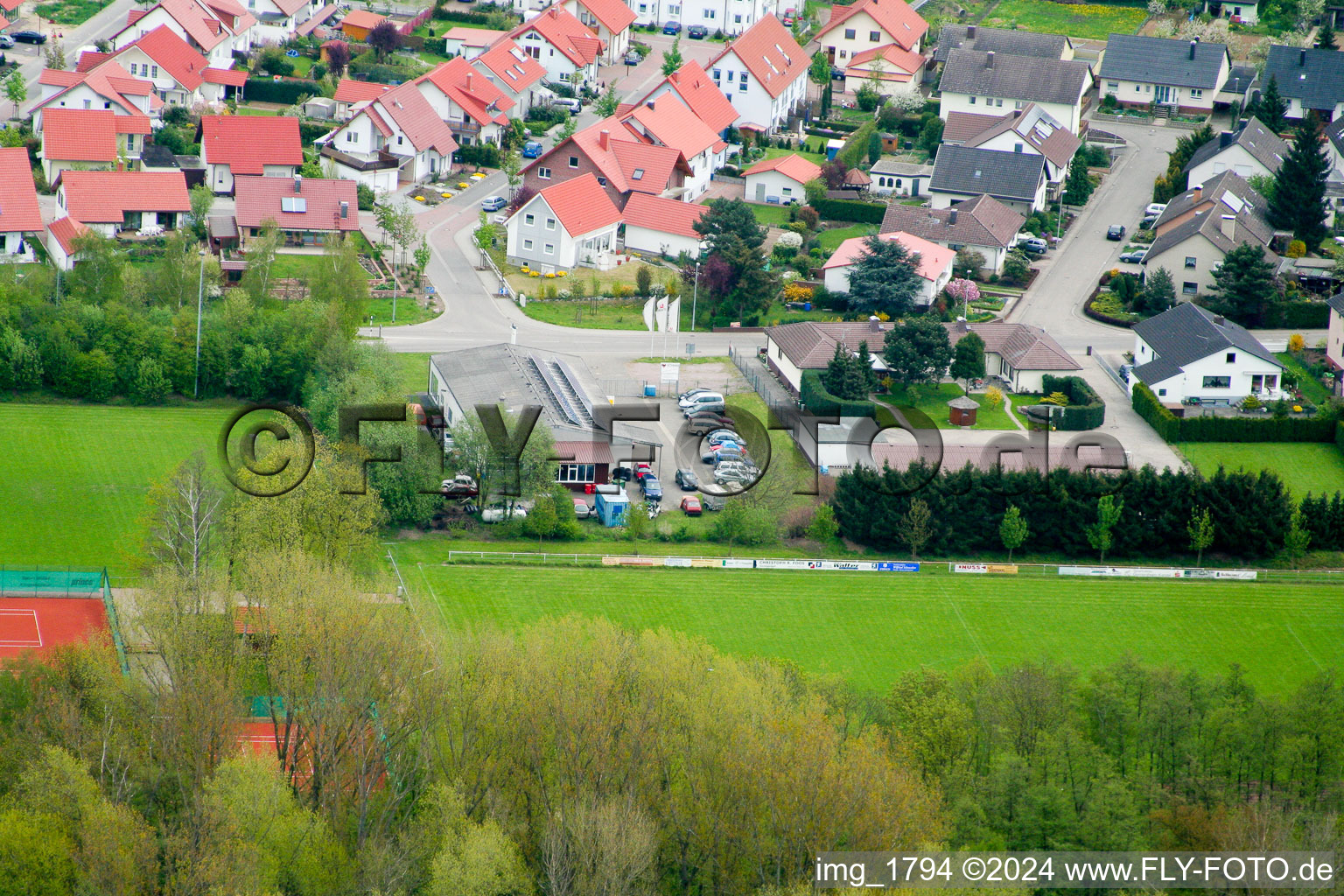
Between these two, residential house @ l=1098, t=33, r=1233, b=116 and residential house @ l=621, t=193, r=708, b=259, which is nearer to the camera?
residential house @ l=621, t=193, r=708, b=259

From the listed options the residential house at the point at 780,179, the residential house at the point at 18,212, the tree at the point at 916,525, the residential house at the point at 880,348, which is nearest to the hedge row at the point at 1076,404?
the residential house at the point at 880,348

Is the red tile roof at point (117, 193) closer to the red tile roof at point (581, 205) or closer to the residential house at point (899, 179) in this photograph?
the red tile roof at point (581, 205)

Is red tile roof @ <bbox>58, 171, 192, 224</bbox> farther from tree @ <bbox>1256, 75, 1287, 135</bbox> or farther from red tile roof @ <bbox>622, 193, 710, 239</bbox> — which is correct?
tree @ <bbox>1256, 75, 1287, 135</bbox>

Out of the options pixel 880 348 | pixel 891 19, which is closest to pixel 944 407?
→ pixel 880 348

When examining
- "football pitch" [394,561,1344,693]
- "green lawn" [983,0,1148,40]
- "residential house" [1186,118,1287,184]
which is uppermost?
"green lawn" [983,0,1148,40]

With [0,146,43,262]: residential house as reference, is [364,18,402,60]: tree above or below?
above

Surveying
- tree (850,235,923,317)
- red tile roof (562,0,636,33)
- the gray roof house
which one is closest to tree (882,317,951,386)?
tree (850,235,923,317)

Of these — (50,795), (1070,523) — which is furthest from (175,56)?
(50,795)
